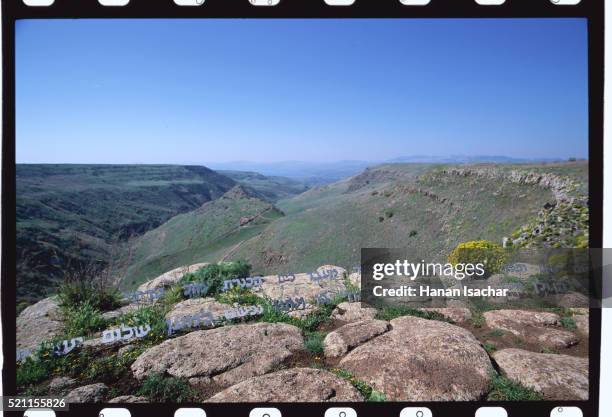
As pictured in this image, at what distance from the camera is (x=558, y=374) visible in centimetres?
449

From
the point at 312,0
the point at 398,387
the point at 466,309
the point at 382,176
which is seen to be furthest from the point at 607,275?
the point at 382,176

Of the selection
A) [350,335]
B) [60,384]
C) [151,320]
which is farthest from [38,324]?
[350,335]

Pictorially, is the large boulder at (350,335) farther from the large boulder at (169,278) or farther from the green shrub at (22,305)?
the green shrub at (22,305)

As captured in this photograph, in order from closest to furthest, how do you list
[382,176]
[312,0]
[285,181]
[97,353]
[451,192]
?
1. [312,0]
2. [97,353]
3. [285,181]
4. [451,192]
5. [382,176]

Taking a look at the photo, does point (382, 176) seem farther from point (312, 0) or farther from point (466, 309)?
point (312, 0)

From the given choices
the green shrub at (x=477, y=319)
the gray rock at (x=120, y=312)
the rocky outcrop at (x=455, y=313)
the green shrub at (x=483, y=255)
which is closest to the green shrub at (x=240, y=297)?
the gray rock at (x=120, y=312)

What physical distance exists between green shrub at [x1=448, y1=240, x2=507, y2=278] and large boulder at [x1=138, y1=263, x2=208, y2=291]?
4.93 metres

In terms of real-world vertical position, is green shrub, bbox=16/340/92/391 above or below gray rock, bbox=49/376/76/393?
above

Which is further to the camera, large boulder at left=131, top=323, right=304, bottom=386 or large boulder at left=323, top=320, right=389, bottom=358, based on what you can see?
large boulder at left=323, top=320, right=389, bottom=358

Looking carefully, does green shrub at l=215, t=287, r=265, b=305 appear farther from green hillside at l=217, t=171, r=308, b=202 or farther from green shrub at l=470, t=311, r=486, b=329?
green hillside at l=217, t=171, r=308, b=202

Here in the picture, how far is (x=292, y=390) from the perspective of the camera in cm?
433

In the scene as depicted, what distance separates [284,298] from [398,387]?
2384 mm

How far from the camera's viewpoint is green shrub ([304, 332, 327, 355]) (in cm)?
509

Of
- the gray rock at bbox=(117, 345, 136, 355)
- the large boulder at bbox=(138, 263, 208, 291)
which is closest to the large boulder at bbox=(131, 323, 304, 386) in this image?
the gray rock at bbox=(117, 345, 136, 355)
